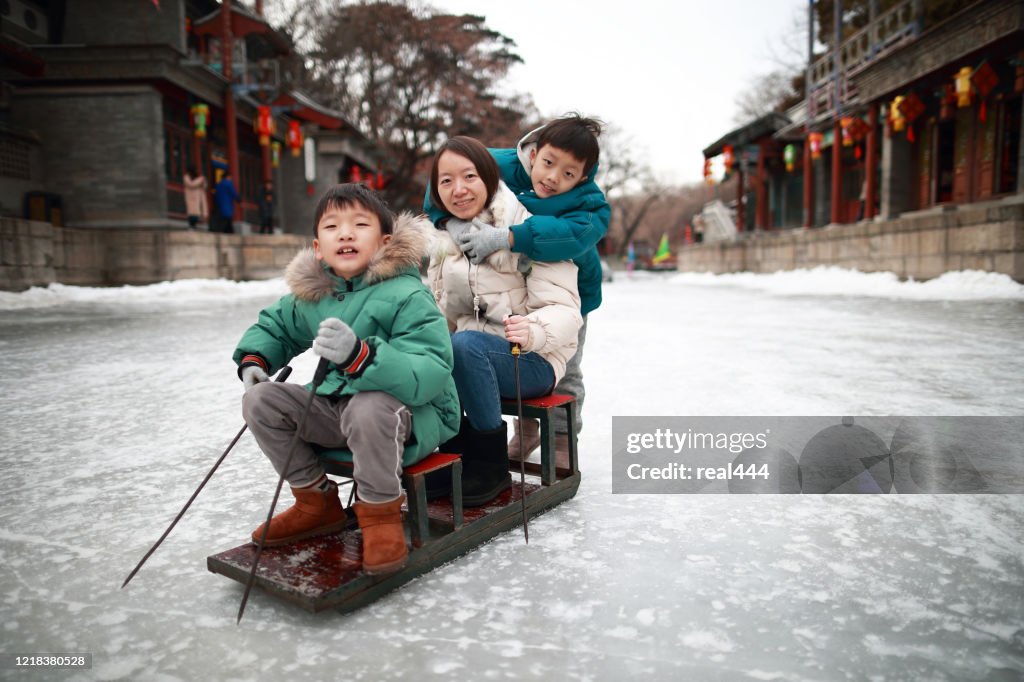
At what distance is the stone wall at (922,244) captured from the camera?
10.2 metres

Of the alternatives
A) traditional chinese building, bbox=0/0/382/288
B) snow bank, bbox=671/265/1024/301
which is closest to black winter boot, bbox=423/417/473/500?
snow bank, bbox=671/265/1024/301

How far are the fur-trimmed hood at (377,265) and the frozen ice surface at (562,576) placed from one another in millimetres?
812

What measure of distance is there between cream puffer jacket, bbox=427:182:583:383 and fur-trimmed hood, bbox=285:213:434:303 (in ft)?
1.29

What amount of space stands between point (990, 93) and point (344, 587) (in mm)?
15130

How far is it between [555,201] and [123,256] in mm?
13241

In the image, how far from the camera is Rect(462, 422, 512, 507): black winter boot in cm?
218

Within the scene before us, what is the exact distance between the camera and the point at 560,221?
2316 millimetres

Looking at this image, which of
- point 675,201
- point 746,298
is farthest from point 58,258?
point 675,201

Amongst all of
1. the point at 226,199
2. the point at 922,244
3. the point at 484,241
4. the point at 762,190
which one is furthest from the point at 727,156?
the point at 484,241

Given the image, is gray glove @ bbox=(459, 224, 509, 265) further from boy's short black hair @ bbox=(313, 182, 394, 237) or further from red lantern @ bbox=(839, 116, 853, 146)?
red lantern @ bbox=(839, 116, 853, 146)

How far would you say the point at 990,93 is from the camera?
12664mm

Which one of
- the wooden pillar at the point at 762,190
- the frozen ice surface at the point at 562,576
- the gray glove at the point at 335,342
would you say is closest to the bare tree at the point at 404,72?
the wooden pillar at the point at 762,190

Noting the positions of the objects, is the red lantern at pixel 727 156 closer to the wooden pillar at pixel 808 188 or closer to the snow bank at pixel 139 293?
the wooden pillar at pixel 808 188

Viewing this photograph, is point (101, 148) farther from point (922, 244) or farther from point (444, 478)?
point (922, 244)
